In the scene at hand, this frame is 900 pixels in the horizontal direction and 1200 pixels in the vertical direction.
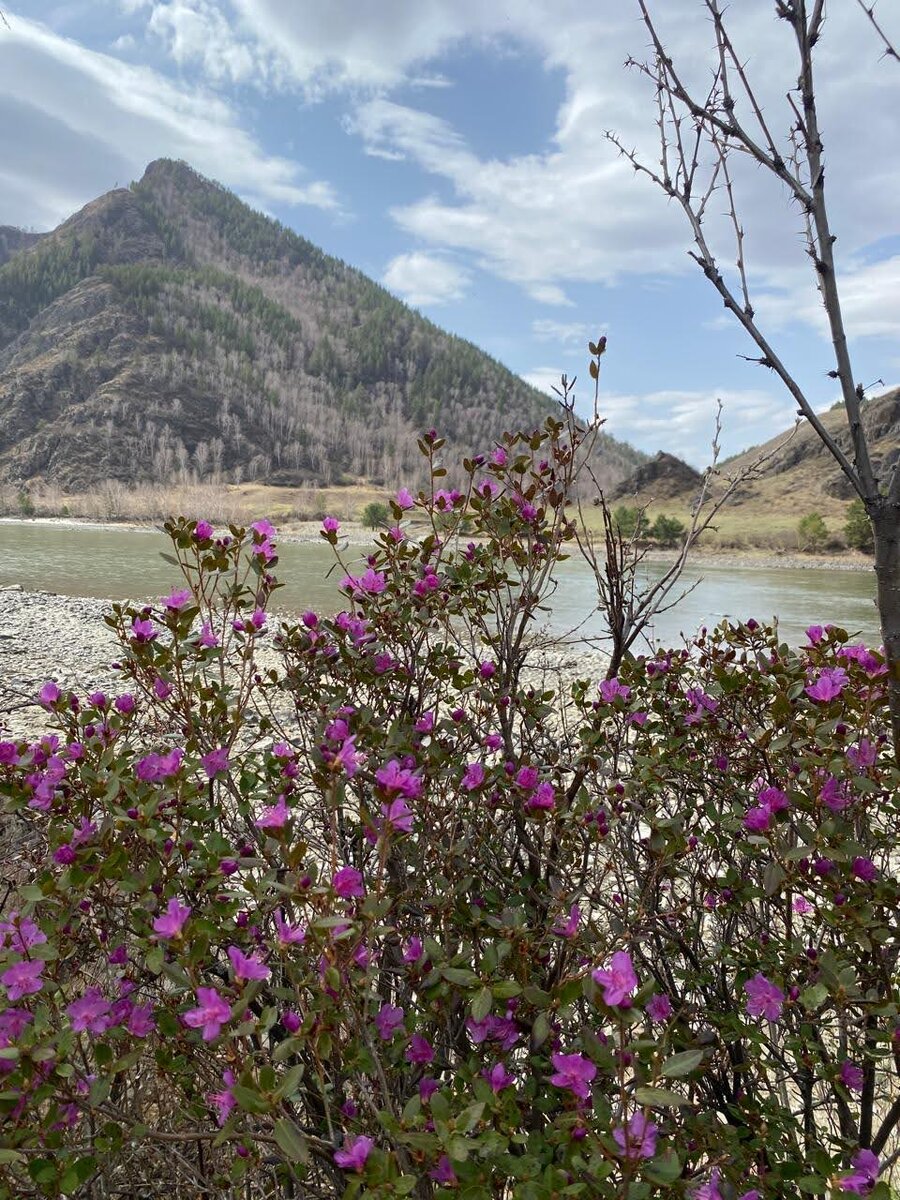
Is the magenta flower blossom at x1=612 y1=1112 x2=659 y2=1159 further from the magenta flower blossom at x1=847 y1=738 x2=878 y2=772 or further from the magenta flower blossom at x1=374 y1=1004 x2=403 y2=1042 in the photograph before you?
the magenta flower blossom at x1=847 y1=738 x2=878 y2=772

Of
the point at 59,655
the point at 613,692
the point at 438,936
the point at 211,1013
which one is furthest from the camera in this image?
the point at 59,655

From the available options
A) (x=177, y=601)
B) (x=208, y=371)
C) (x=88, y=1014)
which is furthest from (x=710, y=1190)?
(x=208, y=371)

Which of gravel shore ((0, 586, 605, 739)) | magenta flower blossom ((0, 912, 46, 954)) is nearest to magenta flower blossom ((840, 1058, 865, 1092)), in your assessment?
magenta flower blossom ((0, 912, 46, 954))

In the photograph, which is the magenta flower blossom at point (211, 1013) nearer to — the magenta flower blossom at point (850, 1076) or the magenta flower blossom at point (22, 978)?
the magenta flower blossom at point (22, 978)

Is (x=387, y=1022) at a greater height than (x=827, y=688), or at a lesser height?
lesser

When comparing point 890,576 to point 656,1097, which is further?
point 890,576

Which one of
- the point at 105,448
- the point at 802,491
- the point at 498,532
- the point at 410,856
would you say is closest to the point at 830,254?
the point at 498,532

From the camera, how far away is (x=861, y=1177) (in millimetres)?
879

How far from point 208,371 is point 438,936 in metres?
141

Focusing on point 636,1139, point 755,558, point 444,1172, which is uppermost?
point 755,558

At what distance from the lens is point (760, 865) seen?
1.62 meters

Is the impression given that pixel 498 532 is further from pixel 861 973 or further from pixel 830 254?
pixel 861 973

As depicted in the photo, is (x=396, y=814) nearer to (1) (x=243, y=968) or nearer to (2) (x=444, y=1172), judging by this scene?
(1) (x=243, y=968)

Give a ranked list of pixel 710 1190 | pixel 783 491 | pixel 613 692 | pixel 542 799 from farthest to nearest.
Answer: pixel 783 491 < pixel 613 692 < pixel 542 799 < pixel 710 1190
